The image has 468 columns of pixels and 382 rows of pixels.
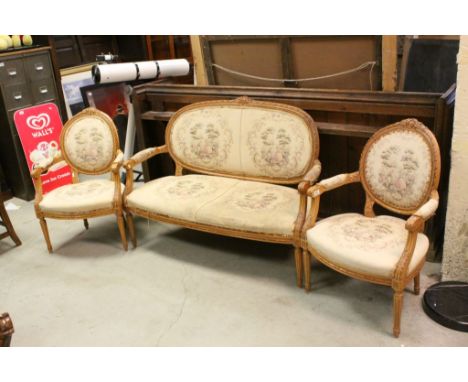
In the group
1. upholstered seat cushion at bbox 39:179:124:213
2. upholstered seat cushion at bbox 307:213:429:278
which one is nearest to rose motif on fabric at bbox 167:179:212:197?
upholstered seat cushion at bbox 39:179:124:213

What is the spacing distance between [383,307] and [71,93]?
368 centimetres

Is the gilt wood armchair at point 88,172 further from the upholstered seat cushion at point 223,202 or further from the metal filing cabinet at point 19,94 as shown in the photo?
the metal filing cabinet at point 19,94

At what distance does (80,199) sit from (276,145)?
1.30 metres

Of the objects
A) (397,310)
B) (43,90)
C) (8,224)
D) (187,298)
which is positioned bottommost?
(187,298)

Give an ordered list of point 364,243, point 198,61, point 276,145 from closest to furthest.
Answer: point 364,243 < point 276,145 < point 198,61

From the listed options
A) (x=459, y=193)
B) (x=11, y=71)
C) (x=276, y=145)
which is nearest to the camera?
(x=459, y=193)

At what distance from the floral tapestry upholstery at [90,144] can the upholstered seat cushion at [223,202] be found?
415 millimetres

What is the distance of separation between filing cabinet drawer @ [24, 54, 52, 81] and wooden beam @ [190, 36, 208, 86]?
4.55 feet

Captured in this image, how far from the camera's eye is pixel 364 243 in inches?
89.7

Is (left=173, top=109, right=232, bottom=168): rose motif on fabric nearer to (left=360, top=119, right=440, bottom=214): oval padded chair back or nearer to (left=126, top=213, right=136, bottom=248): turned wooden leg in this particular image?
(left=126, top=213, right=136, bottom=248): turned wooden leg

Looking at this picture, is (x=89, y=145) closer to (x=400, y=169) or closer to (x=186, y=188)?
(x=186, y=188)

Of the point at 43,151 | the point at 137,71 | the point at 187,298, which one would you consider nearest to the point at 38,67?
the point at 43,151

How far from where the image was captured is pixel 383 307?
2.47m

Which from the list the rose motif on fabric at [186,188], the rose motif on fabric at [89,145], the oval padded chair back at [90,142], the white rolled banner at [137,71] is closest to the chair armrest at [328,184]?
the rose motif on fabric at [186,188]
